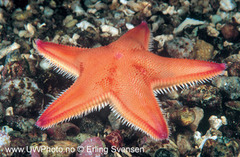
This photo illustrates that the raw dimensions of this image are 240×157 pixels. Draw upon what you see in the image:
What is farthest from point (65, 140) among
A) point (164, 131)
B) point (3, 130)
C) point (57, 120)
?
point (164, 131)

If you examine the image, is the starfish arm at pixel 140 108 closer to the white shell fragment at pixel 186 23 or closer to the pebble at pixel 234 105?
the pebble at pixel 234 105

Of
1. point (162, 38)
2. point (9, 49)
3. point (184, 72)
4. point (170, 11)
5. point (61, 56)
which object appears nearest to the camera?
point (184, 72)

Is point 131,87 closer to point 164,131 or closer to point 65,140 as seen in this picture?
point 164,131

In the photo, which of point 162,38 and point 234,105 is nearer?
point 234,105

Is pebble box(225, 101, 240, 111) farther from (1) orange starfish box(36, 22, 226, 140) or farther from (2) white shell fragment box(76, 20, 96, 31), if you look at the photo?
(2) white shell fragment box(76, 20, 96, 31)

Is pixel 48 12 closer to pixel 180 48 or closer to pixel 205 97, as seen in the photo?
pixel 180 48

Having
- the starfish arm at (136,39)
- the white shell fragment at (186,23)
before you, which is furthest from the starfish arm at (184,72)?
the white shell fragment at (186,23)

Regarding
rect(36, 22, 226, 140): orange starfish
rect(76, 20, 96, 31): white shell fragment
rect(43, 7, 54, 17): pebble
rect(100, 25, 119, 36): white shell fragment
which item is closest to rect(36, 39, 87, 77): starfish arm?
rect(36, 22, 226, 140): orange starfish

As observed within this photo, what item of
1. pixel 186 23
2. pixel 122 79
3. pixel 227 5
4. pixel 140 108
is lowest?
pixel 140 108

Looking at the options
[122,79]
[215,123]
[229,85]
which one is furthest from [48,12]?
[215,123]
